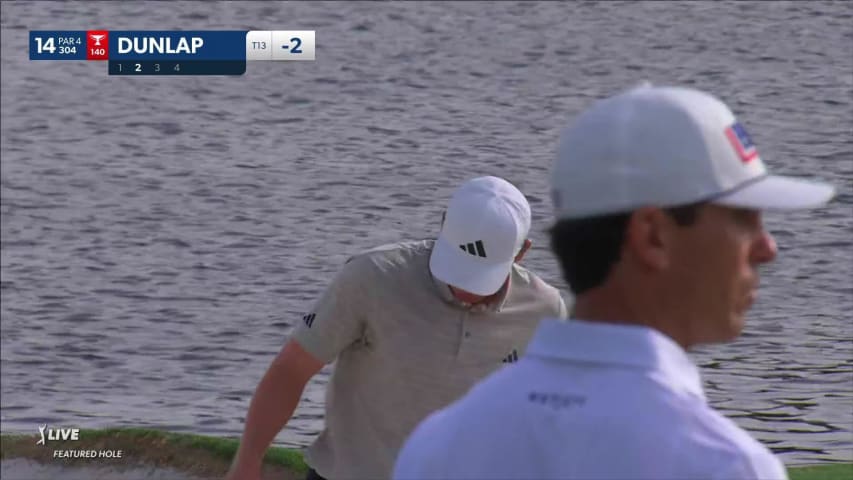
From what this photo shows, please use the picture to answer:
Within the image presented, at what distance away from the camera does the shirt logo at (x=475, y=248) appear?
4.82m

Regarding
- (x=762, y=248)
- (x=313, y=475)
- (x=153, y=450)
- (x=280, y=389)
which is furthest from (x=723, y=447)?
(x=153, y=450)

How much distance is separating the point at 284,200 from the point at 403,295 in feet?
61.4

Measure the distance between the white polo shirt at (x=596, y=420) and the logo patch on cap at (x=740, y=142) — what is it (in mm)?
209

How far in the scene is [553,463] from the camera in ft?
5.87

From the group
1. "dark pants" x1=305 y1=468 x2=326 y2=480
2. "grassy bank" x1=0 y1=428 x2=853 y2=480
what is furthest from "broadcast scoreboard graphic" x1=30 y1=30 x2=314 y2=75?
"dark pants" x1=305 y1=468 x2=326 y2=480

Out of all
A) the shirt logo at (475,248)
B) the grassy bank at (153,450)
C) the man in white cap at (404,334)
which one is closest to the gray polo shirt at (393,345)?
the man in white cap at (404,334)

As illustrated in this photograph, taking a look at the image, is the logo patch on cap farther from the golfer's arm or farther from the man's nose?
the golfer's arm

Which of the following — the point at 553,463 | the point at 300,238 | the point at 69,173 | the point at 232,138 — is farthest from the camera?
the point at 232,138

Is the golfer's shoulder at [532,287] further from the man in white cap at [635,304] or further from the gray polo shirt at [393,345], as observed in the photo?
the man in white cap at [635,304]

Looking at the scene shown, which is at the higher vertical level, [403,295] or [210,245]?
[403,295]

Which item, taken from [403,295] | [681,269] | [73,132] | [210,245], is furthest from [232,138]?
[681,269]

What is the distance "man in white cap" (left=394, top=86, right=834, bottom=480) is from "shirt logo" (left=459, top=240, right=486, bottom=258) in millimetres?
2906

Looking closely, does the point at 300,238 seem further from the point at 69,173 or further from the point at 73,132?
the point at 73,132

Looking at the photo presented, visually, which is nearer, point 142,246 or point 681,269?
point 681,269
